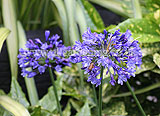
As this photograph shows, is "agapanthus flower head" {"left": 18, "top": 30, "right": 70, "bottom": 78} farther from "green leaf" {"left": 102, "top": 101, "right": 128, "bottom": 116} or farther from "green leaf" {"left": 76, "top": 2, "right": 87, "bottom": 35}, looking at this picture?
"green leaf" {"left": 102, "top": 101, "right": 128, "bottom": 116}

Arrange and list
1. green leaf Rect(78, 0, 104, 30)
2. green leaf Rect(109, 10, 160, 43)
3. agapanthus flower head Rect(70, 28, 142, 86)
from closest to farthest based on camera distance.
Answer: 1. agapanthus flower head Rect(70, 28, 142, 86)
2. green leaf Rect(109, 10, 160, 43)
3. green leaf Rect(78, 0, 104, 30)

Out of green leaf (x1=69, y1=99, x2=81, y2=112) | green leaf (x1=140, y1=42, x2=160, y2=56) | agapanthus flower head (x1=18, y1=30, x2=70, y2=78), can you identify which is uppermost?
agapanthus flower head (x1=18, y1=30, x2=70, y2=78)

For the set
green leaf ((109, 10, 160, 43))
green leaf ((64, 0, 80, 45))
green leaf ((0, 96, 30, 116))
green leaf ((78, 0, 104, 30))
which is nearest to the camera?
green leaf ((0, 96, 30, 116))

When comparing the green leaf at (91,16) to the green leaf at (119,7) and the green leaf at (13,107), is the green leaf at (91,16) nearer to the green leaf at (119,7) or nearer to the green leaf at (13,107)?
the green leaf at (119,7)

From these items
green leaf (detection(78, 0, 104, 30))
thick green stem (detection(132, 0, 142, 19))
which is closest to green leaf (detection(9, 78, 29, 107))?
green leaf (detection(78, 0, 104, 30))

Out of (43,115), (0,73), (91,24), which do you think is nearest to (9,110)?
(43,115)

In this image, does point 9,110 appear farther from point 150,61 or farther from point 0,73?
point 150,61

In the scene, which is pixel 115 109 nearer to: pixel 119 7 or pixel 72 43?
pixel 72 43

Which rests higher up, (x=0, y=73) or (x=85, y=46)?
(x=85, y=46)
